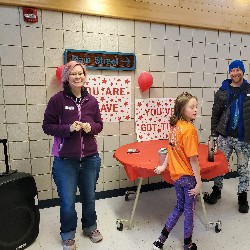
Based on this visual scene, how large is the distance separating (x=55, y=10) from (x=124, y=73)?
100 cm

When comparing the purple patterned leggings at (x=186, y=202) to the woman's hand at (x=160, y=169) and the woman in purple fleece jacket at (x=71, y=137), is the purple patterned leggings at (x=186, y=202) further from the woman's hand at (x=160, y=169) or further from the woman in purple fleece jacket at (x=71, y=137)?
the woman in purple fleece jacket at (x=71, y=137)

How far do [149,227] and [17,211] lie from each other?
1.24 m

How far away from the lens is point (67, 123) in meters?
1.99

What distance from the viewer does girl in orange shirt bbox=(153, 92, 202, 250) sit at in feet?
5.97

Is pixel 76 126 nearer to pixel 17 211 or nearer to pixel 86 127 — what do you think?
pixel 86 127

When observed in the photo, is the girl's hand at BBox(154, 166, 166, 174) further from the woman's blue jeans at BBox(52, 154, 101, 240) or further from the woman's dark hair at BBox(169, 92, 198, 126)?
the woman's blue jeans at BBox(52, 154, 101, 240)

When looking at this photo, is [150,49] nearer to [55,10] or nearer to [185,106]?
[55,10]

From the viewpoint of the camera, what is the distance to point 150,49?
3.05 meters

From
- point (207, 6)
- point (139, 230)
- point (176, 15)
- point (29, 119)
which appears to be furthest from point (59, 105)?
point (207, 6)

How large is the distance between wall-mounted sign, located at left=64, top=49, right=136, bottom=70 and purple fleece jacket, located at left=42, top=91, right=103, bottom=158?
0.87 m

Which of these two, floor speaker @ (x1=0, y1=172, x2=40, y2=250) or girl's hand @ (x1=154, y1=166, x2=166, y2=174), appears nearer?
floor speaker @ (x1=0, y1=172, x2=40, y2=250)

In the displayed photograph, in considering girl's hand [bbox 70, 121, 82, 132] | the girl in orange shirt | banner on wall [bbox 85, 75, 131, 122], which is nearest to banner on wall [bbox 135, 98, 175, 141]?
banner on wall [bbox 85, 75, 131, 122]

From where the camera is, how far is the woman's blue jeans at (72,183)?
200cm

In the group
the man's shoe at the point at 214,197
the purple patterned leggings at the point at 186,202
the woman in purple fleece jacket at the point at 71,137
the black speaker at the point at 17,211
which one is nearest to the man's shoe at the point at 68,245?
the woman in purple fleece jacket at the point at 71,137
